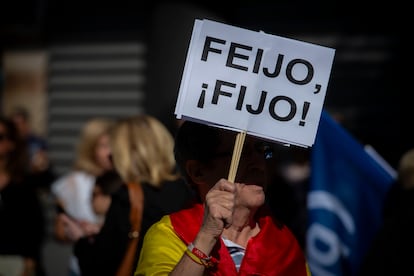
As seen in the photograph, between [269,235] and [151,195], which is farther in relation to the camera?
[151,195]

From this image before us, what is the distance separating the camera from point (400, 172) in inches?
159

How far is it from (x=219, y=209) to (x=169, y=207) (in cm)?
131

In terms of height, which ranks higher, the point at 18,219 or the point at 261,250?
the point at 261,250

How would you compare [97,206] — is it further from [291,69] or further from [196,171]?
[291,69]

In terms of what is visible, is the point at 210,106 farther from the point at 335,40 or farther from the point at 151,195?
the point at 335,40

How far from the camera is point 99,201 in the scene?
4801mm

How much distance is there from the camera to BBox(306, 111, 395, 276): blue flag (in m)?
4.90

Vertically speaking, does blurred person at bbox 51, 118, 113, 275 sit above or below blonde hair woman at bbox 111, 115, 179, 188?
below

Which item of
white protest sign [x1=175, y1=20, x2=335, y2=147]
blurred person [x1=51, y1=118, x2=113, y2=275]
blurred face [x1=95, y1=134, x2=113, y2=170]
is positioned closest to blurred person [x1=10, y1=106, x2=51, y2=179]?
blurred person [x1=51, y1=118, x2=113, y2=275]

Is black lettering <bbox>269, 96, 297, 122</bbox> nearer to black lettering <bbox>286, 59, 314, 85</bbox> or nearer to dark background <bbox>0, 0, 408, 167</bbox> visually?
black lettering <bbox>286, 59, 314, 85</bbox>

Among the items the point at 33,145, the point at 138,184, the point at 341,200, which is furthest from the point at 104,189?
the point at 33,145

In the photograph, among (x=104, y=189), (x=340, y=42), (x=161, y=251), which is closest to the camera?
(x=161, y=251)

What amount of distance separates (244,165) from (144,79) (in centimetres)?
731

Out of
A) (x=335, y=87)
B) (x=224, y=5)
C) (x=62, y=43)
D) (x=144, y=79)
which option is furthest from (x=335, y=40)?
(x=62, y=43)
